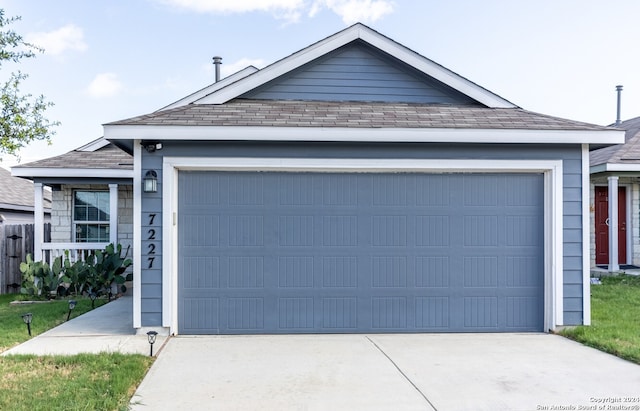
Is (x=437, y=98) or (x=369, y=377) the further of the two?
(x=437, y=98)

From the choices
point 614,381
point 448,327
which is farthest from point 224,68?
point 614,381

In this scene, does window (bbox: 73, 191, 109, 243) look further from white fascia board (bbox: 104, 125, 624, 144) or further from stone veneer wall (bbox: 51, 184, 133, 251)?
white fascia board (bbox: 104, 125, 624, 144)

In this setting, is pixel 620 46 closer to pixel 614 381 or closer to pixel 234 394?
pixel 614 381

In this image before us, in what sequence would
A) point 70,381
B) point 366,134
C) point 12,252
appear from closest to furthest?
point 70,381 < point 366,134 < point 12,252

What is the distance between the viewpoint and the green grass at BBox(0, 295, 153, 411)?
3.71 m

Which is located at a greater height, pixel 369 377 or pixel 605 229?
pixel 605 229

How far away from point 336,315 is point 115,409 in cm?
320

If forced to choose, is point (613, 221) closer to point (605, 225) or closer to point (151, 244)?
point (605, 225)

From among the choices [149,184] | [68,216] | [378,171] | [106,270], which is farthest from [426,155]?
[68,216]

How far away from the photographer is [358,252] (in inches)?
250

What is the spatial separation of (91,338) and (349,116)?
14.2 feet

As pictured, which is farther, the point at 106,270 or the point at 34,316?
the point at 106,270

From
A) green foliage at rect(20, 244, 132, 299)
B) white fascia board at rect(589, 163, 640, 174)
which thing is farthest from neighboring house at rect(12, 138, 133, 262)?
white fascia board at rect(589, 163, 640, 174)

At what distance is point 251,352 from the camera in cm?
532
